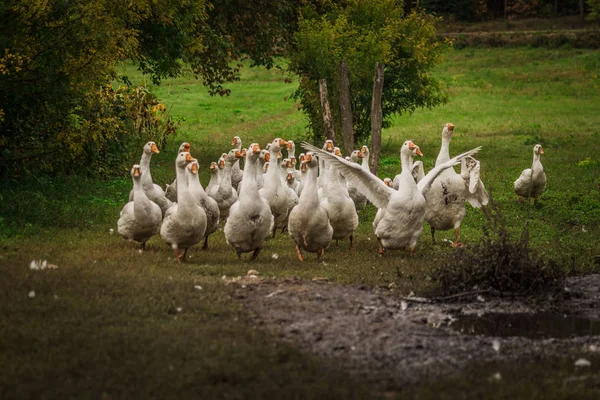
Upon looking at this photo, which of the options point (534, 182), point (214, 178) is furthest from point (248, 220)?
point (534, 182)

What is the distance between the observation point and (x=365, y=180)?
13.7m

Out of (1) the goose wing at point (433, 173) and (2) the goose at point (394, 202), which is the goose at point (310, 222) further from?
(1) the goose wing at point (433, 173)

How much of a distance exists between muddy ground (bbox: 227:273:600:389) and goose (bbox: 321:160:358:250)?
275 cm

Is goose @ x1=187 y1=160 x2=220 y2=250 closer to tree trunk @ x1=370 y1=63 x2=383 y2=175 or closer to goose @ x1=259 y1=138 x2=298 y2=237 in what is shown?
goose @ x1=259 y1=138 x2=298 y2=237

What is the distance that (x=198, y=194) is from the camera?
1361 centimetres

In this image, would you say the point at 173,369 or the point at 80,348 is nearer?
the point at 173,369

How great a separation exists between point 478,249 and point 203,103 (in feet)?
113

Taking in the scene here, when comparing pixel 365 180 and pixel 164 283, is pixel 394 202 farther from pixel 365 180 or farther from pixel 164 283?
pixel 164 283

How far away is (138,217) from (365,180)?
3447 millimetres

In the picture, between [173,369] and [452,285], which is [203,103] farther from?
[173,369]

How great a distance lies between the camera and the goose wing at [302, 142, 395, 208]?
13.3 meters

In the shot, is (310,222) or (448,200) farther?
(448,200)

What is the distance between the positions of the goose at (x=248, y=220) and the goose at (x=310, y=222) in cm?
42

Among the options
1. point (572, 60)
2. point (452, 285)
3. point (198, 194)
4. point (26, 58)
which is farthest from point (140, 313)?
point (572, 60)
